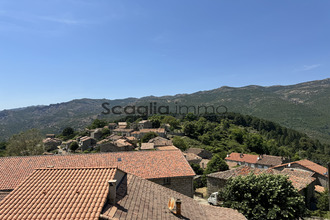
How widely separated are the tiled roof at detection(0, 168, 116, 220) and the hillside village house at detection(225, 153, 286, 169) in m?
60.9

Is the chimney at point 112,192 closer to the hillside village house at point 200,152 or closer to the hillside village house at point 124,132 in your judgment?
the hillside village house at point 200,152

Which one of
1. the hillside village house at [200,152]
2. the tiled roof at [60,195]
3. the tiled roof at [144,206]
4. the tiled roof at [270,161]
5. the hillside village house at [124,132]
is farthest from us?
the hillside village house at [124,132]

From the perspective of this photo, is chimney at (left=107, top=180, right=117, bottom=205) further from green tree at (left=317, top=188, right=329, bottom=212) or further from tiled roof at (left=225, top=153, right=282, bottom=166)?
tiled roof at (left=225, top=153, right=282, bottom=166)

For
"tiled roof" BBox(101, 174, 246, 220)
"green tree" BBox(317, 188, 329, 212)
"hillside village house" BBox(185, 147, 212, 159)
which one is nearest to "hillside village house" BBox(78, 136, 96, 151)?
"hillside village house" BBox(185, 147, 212, 159)

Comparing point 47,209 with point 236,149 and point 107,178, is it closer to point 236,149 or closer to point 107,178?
point 107,178

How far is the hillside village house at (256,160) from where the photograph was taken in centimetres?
5959

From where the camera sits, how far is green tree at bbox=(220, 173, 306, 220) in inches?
561

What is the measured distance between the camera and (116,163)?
20219 millimetres

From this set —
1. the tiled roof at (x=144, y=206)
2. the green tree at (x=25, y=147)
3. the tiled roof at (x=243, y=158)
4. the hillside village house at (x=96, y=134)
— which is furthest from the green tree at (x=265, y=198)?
the hillside village house at (x=96, y=134)

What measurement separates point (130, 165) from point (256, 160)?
177 feet

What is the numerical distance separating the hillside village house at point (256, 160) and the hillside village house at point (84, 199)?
56.9 meters

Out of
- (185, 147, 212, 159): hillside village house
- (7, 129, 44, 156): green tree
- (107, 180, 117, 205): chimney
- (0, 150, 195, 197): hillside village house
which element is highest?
(107, 180, 117, 205): chimney

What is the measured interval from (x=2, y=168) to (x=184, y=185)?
17177 mm

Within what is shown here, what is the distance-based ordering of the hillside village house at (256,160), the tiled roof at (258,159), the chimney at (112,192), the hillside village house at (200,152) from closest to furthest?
the chimney at (112,192)
the hillside village house at (200,152)
the hillside village house at (256,160)
the tiled roof at (258,159)
